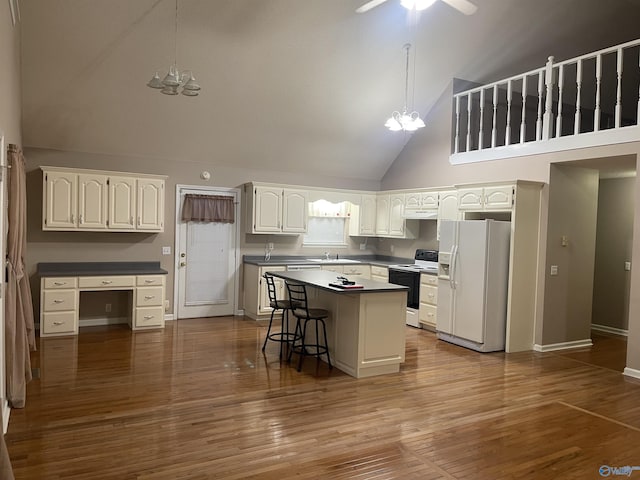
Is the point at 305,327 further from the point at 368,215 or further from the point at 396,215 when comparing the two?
the point at 368,215

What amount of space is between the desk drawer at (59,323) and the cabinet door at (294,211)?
3.30m

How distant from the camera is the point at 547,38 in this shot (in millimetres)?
6852

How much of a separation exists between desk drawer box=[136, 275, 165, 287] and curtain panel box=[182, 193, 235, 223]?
1091 mm

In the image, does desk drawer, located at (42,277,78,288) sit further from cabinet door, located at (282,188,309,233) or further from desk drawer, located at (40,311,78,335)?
cabinet door, located at (282,188,309,233)

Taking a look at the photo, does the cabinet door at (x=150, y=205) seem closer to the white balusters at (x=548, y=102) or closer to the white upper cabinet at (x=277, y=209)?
the white upper cabinet at (x=277, y=209)

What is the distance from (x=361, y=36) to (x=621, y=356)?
5.07 meters

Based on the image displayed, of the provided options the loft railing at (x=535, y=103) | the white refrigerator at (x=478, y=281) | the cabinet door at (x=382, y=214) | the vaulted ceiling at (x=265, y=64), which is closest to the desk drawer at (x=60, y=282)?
the vaulted ceiling at (x=265, y=64)

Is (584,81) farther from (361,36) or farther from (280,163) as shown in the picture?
(280,163)

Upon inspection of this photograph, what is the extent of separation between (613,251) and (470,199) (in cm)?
271

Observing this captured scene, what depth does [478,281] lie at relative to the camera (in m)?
5.84

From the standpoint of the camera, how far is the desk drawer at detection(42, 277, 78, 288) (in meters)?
6.00

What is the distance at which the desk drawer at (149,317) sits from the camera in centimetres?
655

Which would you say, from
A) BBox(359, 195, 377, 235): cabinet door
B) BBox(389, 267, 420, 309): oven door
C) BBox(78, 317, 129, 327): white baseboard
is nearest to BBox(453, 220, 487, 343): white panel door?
BBox(389, 267, 420, 309): oven door

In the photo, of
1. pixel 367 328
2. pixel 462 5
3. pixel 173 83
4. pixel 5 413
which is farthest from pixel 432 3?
pixel 5 413
